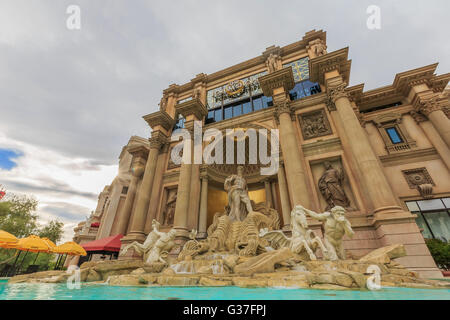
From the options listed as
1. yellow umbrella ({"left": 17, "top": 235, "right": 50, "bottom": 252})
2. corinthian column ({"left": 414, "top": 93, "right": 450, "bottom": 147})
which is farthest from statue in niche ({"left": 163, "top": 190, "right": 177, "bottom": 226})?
corinthian column ({"left": 414, "top": 93, "right": 450, "bottom": 147})

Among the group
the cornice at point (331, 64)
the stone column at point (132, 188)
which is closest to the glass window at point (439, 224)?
the cornice at point (331, 64)

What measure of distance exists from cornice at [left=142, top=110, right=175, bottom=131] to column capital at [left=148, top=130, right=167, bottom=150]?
3.05 ft

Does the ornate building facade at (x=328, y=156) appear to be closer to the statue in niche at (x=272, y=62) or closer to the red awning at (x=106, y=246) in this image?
the statue in niche at (x=272, y=62)

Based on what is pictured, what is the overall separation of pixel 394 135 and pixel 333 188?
640 cm

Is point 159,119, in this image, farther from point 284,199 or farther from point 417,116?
point 417,116

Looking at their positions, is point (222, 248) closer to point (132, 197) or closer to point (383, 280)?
point (383, 280)

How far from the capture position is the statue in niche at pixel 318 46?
49.3 ft

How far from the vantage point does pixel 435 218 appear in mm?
9531

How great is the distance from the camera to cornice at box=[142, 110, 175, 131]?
53.1 feet

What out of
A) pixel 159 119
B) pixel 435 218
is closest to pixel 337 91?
pixel 435 218

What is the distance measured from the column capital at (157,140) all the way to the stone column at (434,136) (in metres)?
17.7
